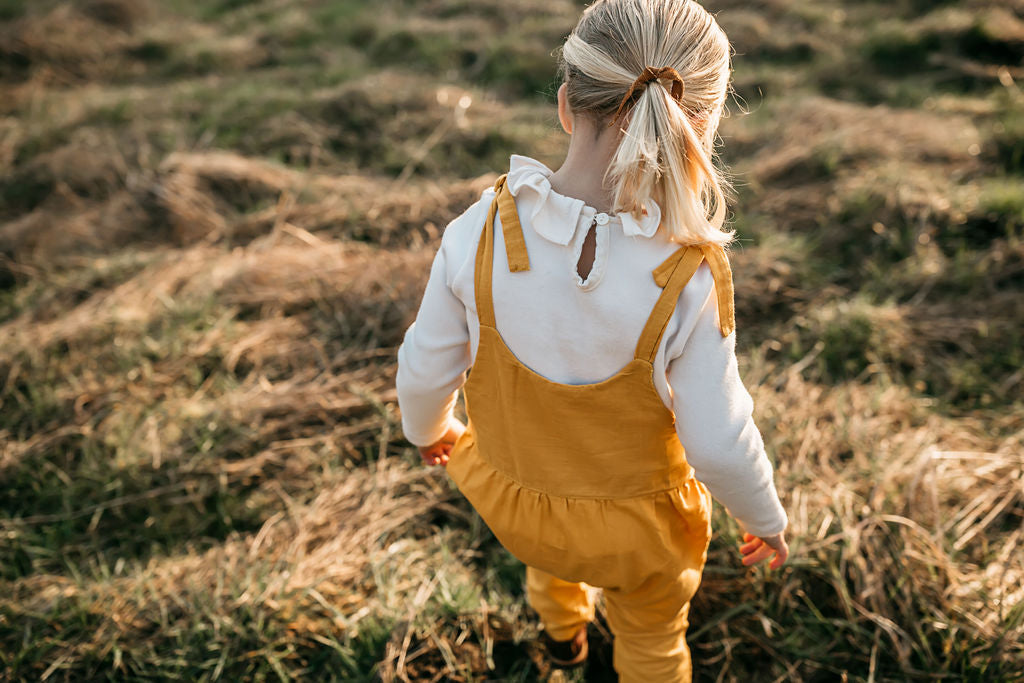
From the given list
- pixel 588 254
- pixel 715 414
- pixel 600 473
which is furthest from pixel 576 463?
pixel 588 254

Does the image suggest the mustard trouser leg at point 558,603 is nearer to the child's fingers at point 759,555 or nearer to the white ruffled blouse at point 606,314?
the child's fingers at point 759,555

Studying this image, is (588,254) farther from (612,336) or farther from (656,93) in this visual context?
(656,93)

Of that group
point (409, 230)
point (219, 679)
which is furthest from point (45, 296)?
point (219, 679)

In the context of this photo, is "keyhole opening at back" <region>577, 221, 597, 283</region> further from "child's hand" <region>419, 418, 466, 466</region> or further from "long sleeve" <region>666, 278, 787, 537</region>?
"child's hand" <region>419, 418, 466, 466</region>

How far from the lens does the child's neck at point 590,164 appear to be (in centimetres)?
118

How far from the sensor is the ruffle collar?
3.76 ft

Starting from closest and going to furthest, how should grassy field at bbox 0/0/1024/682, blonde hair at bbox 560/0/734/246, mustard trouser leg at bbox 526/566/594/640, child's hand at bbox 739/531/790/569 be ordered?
blonde hair at bbox 560/0/734/246 < child's hand at bbox 739/531/790/569 < mustard trouser leg at bbox 526/566/594/640 < grassy field at bbox 0/0/1024/682

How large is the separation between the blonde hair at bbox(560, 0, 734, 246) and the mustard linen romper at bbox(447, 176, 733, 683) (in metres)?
0.10

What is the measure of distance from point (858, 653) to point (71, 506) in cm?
250

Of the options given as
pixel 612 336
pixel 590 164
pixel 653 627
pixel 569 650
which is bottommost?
pixel 569 650

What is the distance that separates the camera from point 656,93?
1.07m

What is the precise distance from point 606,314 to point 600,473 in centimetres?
36

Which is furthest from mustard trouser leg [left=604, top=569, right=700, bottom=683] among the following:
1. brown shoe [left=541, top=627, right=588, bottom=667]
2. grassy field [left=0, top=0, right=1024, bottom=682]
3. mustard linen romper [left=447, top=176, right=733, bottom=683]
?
grassy field [left=0, top=0, right=1024, bottom=682]

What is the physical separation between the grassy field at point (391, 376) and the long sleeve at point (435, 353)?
0.73 meters
